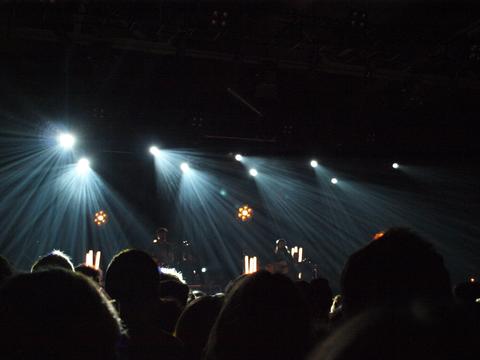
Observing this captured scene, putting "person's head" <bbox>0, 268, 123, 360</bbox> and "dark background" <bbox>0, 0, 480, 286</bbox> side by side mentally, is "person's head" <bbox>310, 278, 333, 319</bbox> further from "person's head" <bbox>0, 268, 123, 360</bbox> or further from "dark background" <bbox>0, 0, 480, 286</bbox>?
"dark background" <bbox>0, 0, 480, 286</bbox>

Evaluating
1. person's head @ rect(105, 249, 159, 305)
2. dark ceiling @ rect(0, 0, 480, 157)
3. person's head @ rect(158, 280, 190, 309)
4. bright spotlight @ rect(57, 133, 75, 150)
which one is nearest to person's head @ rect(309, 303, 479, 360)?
person's head @ rect(105, 249, 159, 305)

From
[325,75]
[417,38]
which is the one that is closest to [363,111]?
[325,75]

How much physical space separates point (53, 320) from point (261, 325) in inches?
34.8

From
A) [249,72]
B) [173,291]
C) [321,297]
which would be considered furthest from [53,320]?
[249,72]

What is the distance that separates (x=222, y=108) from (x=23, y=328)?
36.0ft

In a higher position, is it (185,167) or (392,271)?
(185,167)

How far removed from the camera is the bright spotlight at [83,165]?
1628cm

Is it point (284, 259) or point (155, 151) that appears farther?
point (155, 151)

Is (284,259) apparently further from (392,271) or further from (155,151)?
(392,271)

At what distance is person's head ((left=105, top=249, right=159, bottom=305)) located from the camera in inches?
117

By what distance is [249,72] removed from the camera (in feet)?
37.6

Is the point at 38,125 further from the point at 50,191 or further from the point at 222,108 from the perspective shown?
the point at 50,191

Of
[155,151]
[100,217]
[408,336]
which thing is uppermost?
[155,151]

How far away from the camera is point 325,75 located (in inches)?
469
